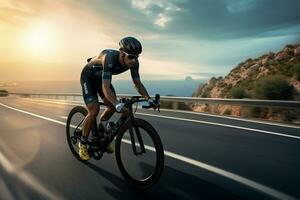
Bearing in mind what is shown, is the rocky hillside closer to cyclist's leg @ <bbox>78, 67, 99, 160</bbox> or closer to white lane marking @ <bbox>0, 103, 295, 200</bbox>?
white lane marking @ <bbox>0, 103, 295, 200</bbox>

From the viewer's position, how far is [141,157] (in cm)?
596

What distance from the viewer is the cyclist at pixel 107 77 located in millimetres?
5969

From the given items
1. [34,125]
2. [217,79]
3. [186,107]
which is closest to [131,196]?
[34,125]

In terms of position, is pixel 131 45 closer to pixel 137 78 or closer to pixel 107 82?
pixel 107 82

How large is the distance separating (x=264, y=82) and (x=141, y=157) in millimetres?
14930

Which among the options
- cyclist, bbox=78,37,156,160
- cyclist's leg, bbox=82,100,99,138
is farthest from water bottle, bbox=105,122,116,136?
cyclist's leg, bbox=82,100,99,138

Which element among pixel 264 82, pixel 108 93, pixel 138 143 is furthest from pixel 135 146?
pixel 264 82

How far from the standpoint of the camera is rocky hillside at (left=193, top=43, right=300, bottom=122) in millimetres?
19516

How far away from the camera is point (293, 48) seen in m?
39.1

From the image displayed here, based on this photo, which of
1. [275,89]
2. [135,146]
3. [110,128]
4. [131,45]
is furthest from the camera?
[275,89]

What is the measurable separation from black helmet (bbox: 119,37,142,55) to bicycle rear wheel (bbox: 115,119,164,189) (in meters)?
0.99

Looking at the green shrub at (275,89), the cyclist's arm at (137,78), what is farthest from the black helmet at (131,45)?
the green shrub at (275,89)

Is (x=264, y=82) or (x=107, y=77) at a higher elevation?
(x=107, y=77)

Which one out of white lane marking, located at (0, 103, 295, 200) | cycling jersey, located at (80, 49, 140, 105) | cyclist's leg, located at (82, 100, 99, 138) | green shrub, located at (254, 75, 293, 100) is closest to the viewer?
white lane marking, located at (0, 103, 295, 200)
